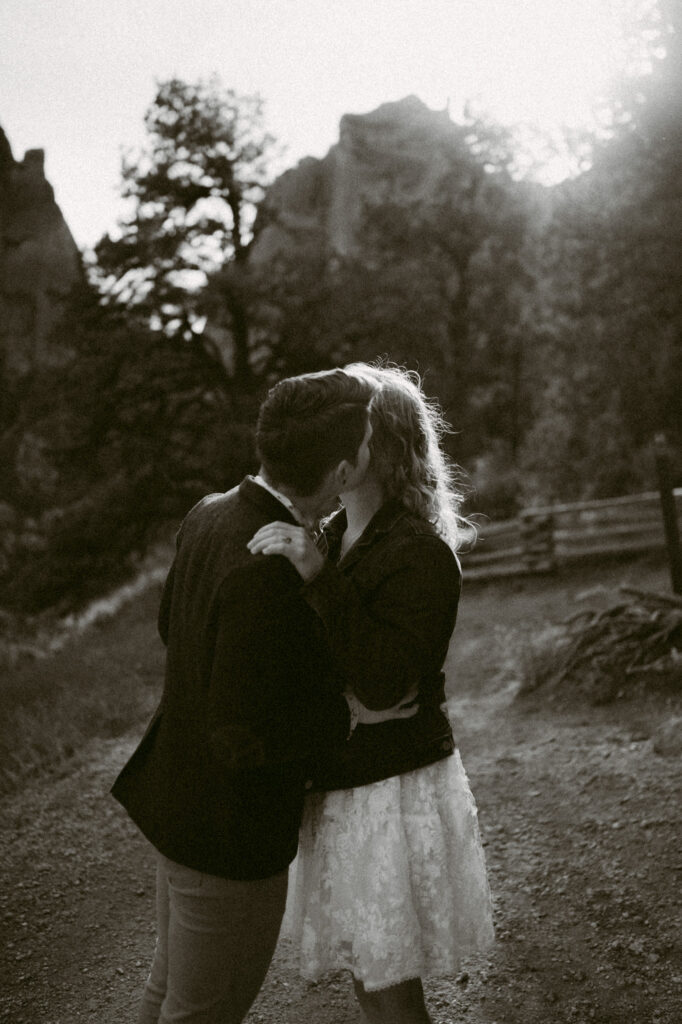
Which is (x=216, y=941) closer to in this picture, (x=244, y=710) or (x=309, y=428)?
(x=244, y=710)

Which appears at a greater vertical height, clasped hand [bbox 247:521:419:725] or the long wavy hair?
the long wavy hair

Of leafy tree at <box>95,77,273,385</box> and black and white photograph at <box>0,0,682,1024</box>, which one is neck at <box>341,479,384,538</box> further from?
leafy tree at <box>95,77,273,385</box>

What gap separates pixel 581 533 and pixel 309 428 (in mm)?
11495

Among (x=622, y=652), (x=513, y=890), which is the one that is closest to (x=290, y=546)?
(x=513, y=890)

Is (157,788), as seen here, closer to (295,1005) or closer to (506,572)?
(295,1005)

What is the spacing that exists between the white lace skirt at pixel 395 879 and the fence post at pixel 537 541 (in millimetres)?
10862

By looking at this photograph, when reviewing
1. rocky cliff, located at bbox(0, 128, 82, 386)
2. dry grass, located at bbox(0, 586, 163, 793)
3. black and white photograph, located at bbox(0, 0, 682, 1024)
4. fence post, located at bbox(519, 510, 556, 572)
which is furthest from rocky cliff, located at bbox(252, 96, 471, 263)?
dry grass, located at bbox(0, 586, 163, 793)

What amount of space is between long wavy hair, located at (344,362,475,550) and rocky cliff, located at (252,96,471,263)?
2857cm

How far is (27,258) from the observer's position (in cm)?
2527

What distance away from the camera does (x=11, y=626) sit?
1867 centimetres

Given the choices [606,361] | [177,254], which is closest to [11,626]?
[177,254]

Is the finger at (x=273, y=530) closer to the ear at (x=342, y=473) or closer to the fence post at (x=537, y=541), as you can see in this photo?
the ear at (x=342, y=473)

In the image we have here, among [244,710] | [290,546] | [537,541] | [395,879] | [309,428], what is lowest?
[537,541]

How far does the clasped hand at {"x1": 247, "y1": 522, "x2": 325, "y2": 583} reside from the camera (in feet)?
5.63
